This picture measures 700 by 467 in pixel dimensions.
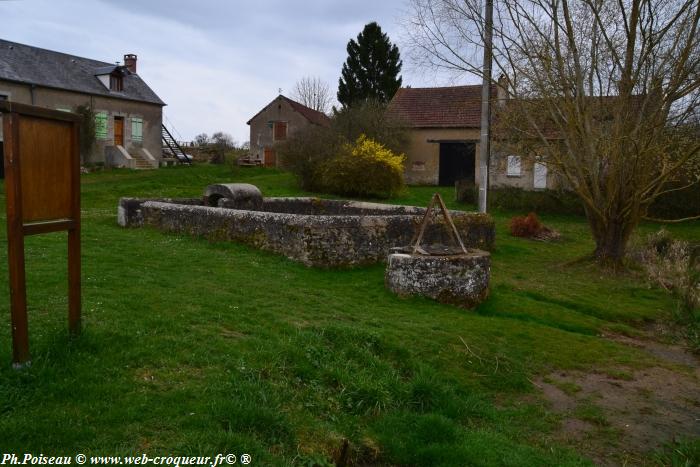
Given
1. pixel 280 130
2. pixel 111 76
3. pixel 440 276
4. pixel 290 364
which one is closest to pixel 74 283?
pixel 290 364

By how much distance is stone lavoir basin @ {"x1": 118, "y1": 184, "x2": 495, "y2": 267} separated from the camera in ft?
33.6

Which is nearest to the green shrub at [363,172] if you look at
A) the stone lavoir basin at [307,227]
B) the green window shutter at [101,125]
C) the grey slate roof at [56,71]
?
the stone lavoir basin at [307,227]

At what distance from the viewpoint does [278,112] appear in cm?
3944

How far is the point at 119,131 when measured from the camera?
103 ft

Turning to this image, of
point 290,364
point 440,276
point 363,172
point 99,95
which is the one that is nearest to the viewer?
point 290,364

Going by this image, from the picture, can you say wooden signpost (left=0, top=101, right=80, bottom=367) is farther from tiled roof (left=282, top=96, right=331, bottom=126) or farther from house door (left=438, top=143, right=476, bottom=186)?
tiled roof (left=282, top=96, right=331, bottom=126)

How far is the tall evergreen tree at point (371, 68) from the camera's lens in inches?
1623

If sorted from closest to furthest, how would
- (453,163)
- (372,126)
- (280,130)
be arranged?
(372,126)
(453,163)
(280,130)

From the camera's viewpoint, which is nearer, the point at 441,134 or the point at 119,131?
the point at 441,134

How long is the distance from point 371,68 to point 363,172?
2046 cm

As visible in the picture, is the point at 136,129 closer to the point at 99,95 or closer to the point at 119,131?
the point at 119,131

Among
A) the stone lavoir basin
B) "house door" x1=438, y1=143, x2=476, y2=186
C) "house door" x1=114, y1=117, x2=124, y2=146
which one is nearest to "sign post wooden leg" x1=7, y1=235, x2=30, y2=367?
the stone lavoir basin

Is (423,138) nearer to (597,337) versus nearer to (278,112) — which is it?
(278,112)

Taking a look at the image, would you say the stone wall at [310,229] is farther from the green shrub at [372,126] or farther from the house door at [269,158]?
the house door at [269,158]
